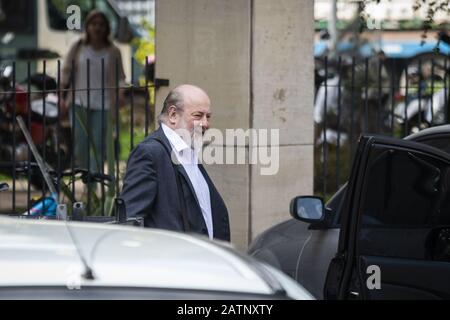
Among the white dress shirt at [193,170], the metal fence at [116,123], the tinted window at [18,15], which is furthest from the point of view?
the tinted window at [18,15]

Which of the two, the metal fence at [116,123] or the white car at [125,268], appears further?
the metal fence at [116,123]

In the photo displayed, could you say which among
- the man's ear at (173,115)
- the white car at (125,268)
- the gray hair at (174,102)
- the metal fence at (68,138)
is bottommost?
the metal fence at (68,138)

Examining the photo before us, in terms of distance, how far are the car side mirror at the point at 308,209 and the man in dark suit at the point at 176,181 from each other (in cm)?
36

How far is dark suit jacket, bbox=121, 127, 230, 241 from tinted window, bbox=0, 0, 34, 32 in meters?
15.2

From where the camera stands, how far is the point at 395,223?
17.4 feet

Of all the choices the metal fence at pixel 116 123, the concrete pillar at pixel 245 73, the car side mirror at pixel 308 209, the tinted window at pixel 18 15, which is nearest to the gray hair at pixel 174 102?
the car side mirror at pixel 308 209

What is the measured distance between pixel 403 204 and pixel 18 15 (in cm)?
1625

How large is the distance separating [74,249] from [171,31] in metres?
5.96

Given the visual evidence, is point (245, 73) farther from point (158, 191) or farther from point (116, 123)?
point (158, 191)

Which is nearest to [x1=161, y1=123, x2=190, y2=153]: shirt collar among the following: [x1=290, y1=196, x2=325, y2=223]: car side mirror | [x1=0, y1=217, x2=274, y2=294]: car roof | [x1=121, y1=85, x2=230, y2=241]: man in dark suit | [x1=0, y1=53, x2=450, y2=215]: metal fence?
[x1=121, y1=85, x2=230, y2=241]: man in dark suit

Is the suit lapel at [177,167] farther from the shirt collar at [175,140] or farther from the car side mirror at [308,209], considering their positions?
the car side mirror at [308,209]

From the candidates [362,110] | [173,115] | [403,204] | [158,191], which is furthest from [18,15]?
[403,204]

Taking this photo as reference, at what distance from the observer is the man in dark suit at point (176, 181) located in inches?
223
